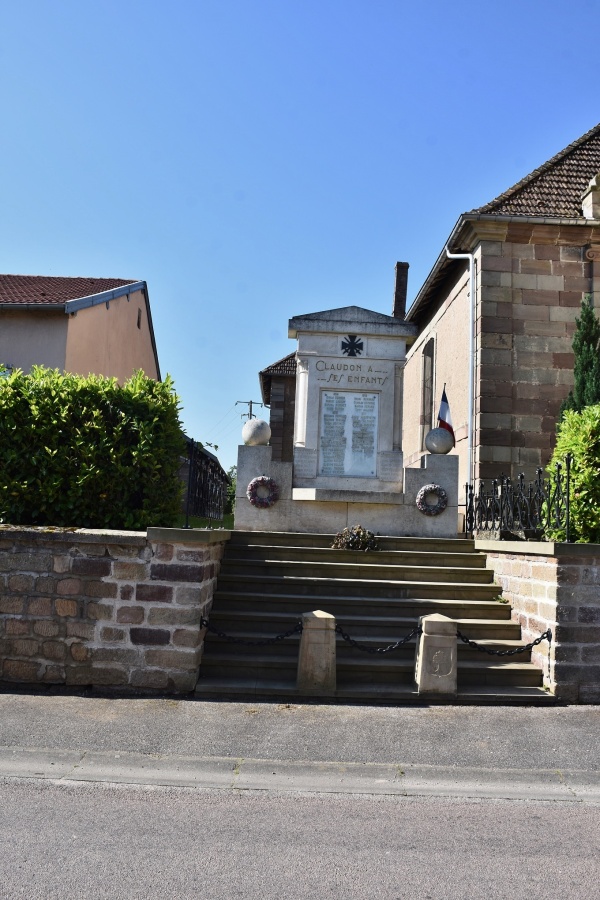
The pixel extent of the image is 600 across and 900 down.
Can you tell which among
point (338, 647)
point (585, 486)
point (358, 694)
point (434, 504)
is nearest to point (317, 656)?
point (358, 694)

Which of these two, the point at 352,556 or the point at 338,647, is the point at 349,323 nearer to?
the point at 352,556

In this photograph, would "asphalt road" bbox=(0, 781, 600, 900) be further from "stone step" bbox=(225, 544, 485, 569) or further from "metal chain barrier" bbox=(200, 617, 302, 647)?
"stone step" bbox=(225, 544, 485, 569)

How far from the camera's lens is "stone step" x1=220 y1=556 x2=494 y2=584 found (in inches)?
360

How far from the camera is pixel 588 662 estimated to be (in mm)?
7426

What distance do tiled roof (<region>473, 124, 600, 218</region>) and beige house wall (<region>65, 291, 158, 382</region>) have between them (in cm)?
914

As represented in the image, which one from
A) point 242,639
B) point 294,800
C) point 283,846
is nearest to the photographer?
point 283,846

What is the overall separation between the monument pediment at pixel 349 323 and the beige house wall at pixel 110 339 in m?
7.61

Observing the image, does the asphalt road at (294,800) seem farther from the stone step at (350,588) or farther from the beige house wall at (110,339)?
the beige house wall at (110,339)

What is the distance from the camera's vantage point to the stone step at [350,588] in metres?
8.82

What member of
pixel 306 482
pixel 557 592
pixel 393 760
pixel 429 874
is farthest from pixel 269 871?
pixel 306 482

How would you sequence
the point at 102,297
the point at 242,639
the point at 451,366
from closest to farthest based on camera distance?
1. the point at 242,639
2. the point at 451,366
3. the point at 102,297

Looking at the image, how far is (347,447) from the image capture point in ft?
38.7

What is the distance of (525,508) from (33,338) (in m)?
12.6

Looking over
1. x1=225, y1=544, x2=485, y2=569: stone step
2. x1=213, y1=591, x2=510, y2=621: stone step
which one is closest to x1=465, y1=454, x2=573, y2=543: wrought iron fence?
x1=225, y1=544, x2=485, y2=569: stone step
